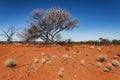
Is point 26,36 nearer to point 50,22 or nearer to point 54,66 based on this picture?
point 50,22

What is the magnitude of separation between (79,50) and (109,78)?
16.1 feet

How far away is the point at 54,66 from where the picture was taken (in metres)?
11.2

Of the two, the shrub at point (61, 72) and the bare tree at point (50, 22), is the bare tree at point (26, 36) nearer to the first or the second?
the bare tree at point (50, 22)

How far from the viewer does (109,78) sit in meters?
10.6

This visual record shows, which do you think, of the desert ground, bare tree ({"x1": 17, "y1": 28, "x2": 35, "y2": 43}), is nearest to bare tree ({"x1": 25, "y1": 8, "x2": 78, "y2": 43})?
bare tree ({"x1": 17, "y1": 28, "x2": 35, "y2": 43})

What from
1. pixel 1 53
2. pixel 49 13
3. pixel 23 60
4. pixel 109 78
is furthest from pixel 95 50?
pixel 49 13

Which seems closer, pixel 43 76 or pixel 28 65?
Result: pixel 43 76

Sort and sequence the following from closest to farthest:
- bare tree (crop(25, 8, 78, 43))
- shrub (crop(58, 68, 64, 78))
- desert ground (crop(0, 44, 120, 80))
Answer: shrub (crop(58, 68, 64, 78))
desert ground (crop(0, 44, 120, 80))
bare tree (crop(25, 8, 78, 43))

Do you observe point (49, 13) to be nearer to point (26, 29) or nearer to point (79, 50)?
point (26, 29)

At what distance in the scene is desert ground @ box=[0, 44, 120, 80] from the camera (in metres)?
10.2

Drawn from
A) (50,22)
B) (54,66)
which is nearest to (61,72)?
(54,66)

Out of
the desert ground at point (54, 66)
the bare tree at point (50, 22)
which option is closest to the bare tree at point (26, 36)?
the bare tree at point (50, 22)

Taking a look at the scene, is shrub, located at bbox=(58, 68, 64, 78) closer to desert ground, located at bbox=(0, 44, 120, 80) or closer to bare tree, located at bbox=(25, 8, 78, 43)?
desert ground, located at bbox=(0, 44, 120, 80)

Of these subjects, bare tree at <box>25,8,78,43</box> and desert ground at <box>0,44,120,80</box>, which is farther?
bare tree at <box>25,8,78,43</box>
